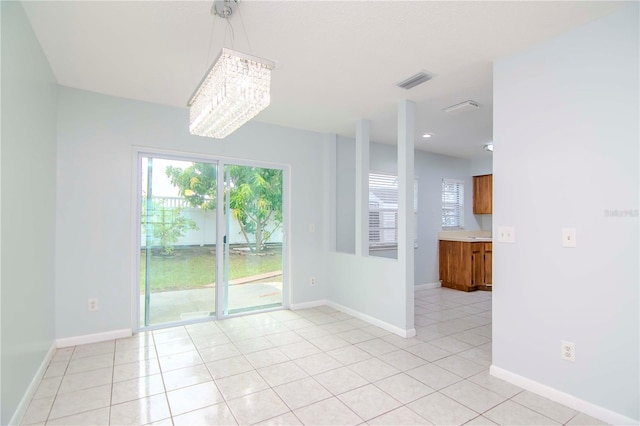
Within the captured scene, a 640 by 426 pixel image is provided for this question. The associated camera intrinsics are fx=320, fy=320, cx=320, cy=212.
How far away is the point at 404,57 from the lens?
8.39 ft

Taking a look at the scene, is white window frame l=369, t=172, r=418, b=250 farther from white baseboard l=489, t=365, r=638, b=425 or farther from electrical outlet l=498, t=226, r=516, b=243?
white baseboard l=489, t=365, r=638, b=425

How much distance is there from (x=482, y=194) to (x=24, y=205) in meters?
6.83

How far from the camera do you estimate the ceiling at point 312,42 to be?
198cm

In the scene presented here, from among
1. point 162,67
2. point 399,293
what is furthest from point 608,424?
point 162,67

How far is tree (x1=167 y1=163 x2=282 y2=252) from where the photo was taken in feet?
12.7

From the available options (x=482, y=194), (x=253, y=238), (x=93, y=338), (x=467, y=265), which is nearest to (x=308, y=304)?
(x=253, y=238)

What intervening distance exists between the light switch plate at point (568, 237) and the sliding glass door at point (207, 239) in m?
3.20

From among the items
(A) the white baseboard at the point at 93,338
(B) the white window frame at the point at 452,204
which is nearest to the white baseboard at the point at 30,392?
(A) the white baseboard at the point at 93,338

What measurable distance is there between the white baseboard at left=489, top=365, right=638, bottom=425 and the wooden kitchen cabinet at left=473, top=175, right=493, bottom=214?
449cm

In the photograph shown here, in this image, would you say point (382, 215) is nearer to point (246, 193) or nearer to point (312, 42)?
point (246, 193)

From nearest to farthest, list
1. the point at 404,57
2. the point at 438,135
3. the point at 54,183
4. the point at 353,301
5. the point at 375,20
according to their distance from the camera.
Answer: the point at 375,20, the point at 404,57, the point at 54,183, the point at 353,301, the point at 438,135

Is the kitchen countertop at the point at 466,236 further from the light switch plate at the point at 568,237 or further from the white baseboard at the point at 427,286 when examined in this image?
the light switch plate at the point at 568,237

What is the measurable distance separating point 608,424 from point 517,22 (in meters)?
2.57

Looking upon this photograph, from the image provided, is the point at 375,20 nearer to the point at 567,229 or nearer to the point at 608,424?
the point at 567,229
